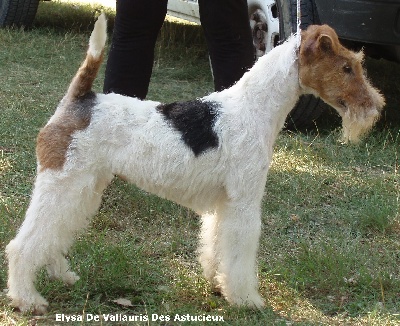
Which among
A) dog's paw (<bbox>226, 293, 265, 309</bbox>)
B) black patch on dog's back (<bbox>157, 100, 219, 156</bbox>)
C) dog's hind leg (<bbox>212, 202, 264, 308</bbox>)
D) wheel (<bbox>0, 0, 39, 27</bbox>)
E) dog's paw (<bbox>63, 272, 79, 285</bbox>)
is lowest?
wheel (<bbox>0, 0, 39, 27</bbox>)

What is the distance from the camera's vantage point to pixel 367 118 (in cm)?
313

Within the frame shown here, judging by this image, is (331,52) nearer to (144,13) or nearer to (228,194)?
(228,194)

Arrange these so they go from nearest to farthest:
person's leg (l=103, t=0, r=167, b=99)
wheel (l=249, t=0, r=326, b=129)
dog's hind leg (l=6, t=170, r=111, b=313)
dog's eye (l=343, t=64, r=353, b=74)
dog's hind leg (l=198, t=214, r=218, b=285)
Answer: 1. dog's hind leg (l=6, t=170, r=111, b=313)
2. dog's eye (l=343, t=64, r=353, b=74)
3. dog's hind leg (l=198, t=214, r=218, b=285)
4. person's leg (l=103, t=0, r=167, b=99)
5. wheel (l=249, t=0, r=326, b=129)

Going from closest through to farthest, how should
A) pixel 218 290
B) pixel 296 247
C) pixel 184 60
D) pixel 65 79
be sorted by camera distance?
pixel 218 290, pixel 296 247, pixel 65 79, pixel 184 60

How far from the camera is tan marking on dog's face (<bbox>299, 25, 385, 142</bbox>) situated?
3.09 m

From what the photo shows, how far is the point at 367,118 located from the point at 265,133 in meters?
0.44

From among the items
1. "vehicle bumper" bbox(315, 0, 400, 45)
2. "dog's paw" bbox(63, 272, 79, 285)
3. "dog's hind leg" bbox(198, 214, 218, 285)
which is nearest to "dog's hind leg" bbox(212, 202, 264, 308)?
"dog's hind leg" bbox(198, 214, 218, 285)

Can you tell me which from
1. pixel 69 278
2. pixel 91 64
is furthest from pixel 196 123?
pixel 69 278

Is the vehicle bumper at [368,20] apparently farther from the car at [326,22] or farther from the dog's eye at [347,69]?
the dog's eye at [347,69]

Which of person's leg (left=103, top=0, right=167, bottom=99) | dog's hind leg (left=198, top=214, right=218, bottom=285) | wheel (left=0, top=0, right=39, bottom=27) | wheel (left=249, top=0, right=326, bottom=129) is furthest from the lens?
wheel (left=0, top=0, right=39, bottom=27)

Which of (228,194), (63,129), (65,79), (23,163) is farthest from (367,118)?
(65,79)

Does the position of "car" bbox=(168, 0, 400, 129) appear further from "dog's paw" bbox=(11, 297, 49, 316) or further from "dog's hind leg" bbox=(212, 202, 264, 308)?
"dog's paw" bbox=(11, 297, 49, 316)

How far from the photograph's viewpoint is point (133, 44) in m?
4.05

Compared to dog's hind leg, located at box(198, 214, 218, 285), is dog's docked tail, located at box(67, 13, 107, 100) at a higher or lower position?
higher
